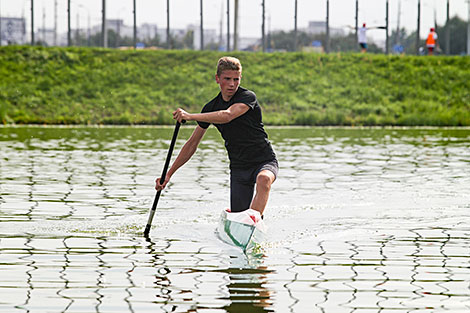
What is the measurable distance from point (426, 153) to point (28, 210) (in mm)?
12483

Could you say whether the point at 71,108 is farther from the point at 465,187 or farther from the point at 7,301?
the point at 7,301

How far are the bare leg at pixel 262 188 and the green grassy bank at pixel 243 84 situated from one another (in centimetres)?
2705

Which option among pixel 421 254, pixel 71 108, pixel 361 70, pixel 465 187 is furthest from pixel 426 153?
pixel 361 70

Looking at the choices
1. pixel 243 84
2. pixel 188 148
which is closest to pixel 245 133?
pixel 188 148

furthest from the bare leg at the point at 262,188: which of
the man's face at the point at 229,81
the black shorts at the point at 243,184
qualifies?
the man's face at the point at 229,81

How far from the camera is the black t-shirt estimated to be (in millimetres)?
7887

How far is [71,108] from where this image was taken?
118ft

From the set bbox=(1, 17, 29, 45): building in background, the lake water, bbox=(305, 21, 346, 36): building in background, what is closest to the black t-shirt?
the lake water

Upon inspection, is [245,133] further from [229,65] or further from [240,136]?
[229,65]

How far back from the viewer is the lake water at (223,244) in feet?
18.1

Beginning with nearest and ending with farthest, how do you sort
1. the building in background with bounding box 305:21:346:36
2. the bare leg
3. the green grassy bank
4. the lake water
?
the lake water → the bare leg → the green grassy bank → the building in background with bounding box 305:21:346:36

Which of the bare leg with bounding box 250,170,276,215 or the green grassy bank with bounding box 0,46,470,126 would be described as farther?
the green grassy bank with bounding box 0,46,470,126

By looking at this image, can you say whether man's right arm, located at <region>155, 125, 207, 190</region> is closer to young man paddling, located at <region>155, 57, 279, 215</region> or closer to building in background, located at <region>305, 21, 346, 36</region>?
young man paddling, located at <region>155, 57, 279, 215</region>

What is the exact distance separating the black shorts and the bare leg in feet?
0.72
